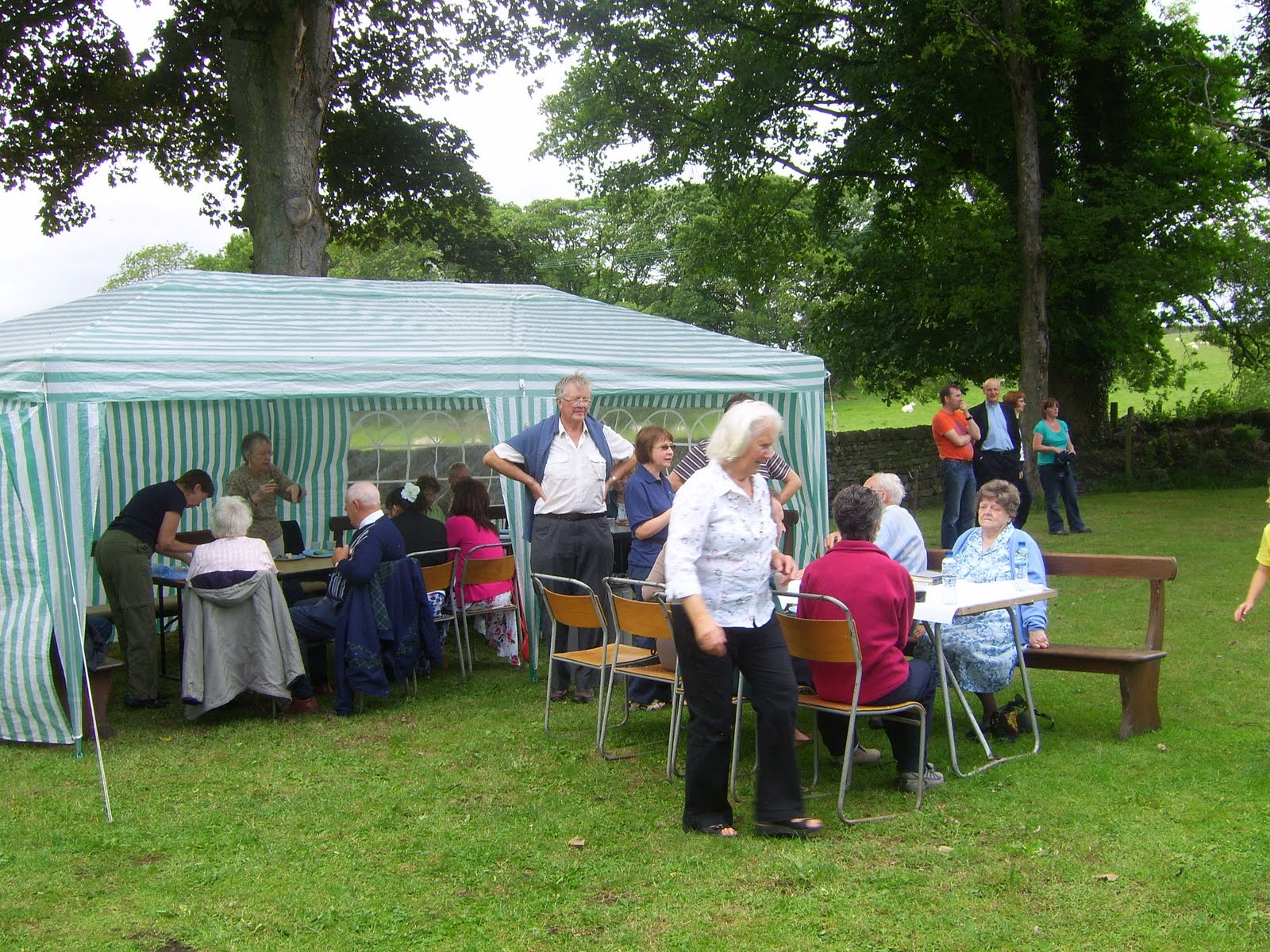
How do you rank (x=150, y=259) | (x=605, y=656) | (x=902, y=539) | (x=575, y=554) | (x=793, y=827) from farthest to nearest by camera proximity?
(x=150, y=259) < (x=575, y=554) < (x=902, y=539) < (x=605, y=656) < (x=793, y=827)

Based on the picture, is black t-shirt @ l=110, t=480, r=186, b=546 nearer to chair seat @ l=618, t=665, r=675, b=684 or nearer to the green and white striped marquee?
the green and white striped marquee

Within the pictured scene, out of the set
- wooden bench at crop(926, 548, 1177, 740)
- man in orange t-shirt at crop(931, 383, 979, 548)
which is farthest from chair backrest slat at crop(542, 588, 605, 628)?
man in orange t-shirt at crop(931, 383, 979, 548)

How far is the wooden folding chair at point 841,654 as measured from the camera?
15.1 feet

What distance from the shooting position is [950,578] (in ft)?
18.8

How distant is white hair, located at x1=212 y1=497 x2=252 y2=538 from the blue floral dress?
3.48 metres

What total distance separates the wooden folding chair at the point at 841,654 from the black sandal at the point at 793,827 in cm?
15

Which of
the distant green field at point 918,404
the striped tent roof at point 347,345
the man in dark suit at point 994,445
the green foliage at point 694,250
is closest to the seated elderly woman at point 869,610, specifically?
the striped tent roof at point 347,345

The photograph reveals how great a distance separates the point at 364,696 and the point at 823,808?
3.19 meters

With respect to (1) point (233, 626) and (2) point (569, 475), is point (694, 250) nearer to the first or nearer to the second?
(2) point (569, 475)

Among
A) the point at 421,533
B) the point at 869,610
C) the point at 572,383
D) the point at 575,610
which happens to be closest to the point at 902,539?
the point at 869,610

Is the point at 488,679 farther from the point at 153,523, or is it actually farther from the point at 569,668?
the point at 153,523

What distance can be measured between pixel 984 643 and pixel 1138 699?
2.43 ft

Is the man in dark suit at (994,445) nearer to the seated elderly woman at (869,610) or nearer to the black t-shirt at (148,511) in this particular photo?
the seated elderly woman at (869,610)

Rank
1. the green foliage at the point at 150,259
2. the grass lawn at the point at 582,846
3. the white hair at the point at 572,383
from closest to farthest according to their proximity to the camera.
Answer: the grass lawn at the point at 582,846 < the white hair at the point at 572,383 < the green foliage at the point at 150,259
